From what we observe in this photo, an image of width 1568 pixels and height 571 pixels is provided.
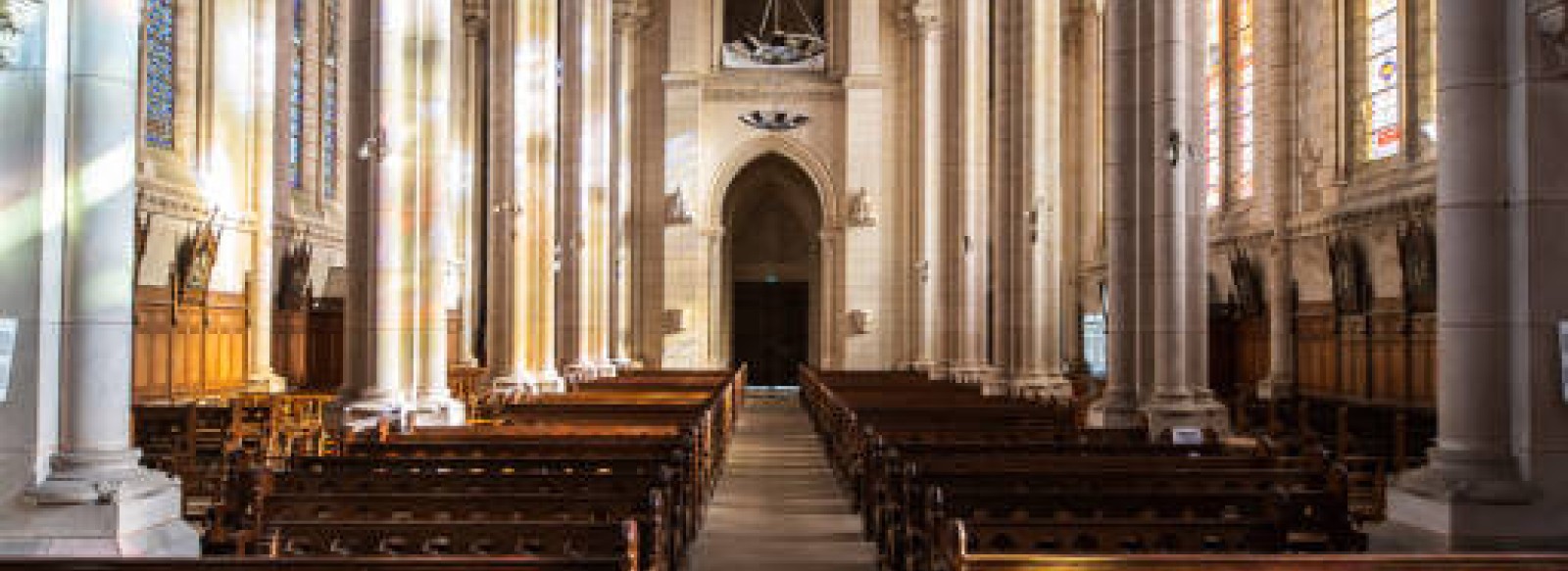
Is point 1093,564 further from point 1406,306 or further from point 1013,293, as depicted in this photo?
point 1013,293

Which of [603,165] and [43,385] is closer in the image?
[43,385]

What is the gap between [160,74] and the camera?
73.8ft

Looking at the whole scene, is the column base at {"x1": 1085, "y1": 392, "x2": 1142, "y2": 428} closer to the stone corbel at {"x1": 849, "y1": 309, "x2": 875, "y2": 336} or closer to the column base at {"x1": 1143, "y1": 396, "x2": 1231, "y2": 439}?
the column base at {"x1": 1143, "y1": 396, "x2": 1231, "y2": 439}

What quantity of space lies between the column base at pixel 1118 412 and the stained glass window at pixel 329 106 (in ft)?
66.5

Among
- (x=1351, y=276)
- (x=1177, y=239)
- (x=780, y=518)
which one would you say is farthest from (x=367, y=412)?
(x=1351, y=276)

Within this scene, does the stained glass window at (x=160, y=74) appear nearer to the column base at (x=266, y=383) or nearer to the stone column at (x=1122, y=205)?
the column base at (x=266, y=383)

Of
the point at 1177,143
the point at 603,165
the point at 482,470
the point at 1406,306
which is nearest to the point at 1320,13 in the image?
the point at 1406,306

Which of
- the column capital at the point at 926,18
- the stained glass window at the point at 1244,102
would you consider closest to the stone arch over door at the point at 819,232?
the column capital at the point at 926,18

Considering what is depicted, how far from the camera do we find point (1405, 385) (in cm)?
2048

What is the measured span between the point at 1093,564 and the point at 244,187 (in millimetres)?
22098

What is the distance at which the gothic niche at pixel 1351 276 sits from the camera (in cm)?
2198

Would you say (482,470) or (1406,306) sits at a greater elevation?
(1406,306)

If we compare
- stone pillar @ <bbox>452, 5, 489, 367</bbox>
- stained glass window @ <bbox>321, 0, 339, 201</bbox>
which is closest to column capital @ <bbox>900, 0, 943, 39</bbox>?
stone pillar @ <bbox>452, 5, 489, 367</bbox>

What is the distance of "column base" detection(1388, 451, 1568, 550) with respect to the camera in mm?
6930
